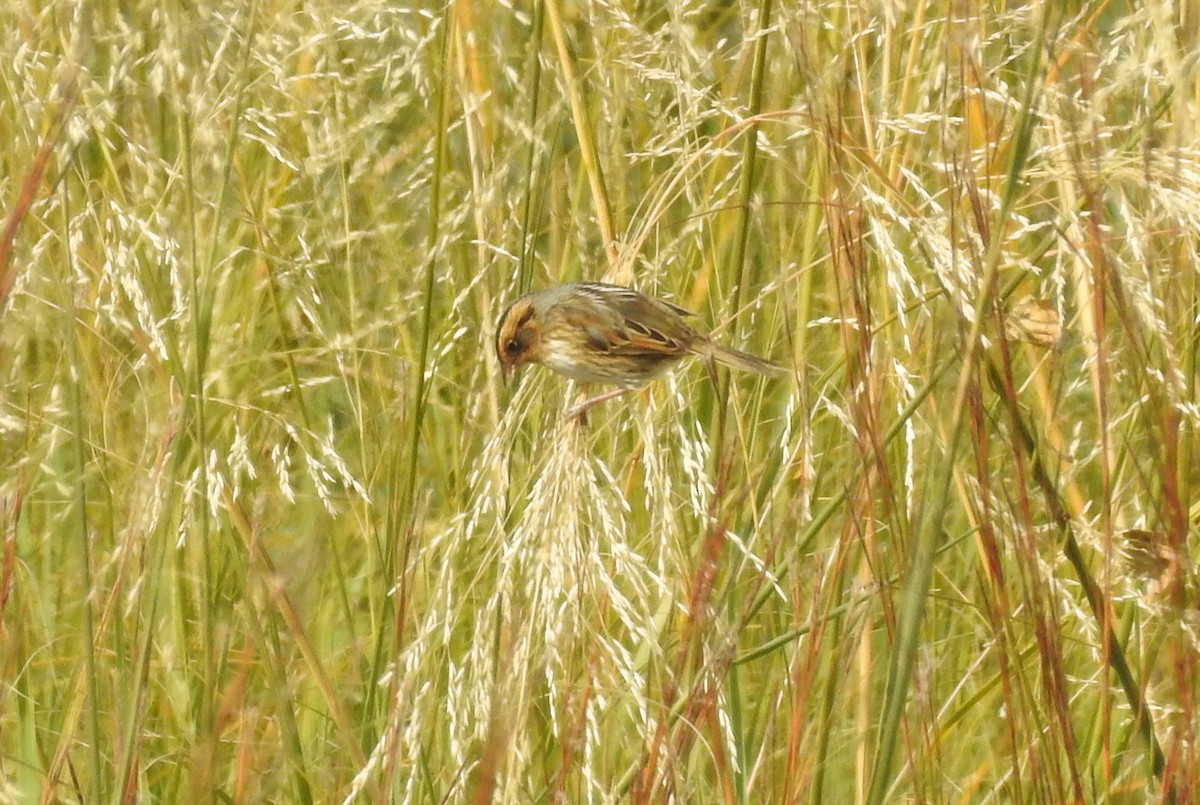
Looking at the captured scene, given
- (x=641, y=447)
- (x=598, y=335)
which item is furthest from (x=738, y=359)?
(x=598, y=335)

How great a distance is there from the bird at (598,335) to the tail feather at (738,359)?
6 centimetres

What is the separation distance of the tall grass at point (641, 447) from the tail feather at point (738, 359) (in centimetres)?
3

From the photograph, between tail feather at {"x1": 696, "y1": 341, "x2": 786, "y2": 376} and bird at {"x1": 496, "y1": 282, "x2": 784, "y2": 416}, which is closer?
tail feather at {"x1": 696, "y1": 341, "x2": 786, "y2": 376}

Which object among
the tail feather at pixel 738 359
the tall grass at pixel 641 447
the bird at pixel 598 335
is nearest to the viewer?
the tall grass at pixel 641 447

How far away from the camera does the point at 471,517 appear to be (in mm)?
1442

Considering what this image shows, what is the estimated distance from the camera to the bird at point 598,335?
2.01m

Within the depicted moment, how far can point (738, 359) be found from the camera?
6.06ft

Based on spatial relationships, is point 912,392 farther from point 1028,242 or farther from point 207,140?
point 1028,242

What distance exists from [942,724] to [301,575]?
41.0 inches

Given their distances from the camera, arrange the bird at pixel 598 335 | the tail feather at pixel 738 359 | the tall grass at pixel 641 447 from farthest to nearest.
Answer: the bird at pixel 598 335, the tail feather at pixel 738 359, the tall grass at pixel 641 447

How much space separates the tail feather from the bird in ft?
0.21

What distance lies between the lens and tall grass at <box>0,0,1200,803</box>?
1138mm

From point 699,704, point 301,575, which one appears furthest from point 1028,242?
point 301,575

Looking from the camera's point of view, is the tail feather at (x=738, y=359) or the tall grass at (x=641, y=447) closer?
the tall grass at (x=641, y=447)
